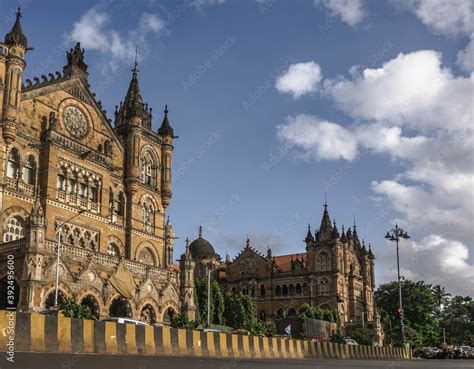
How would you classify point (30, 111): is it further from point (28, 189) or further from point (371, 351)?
point (371, 351)

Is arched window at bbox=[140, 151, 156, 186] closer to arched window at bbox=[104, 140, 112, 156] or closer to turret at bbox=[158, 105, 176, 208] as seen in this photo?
turret at bbox=[158, 105, 176, 208]

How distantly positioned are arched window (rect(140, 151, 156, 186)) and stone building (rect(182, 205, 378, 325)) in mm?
35873

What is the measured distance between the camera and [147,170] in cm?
5494

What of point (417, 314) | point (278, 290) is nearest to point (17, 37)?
point (278, 290)

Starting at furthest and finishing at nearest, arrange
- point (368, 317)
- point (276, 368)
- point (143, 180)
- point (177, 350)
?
1. point (368, 317)
2. point (143, 180)
3. point (177, 350)
4. point (276, 368)

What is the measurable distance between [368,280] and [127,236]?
5404cm

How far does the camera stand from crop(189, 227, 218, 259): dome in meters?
90.5

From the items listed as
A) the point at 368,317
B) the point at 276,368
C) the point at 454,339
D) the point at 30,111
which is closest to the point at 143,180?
the point at 30,111

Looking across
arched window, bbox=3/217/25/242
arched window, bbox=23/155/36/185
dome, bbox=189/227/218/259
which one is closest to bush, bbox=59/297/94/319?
arched window, bbox=3/217/25/242

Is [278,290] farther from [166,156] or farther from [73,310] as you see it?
[73,310]

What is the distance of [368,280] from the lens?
94125 millimetres

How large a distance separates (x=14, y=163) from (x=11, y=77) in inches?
231

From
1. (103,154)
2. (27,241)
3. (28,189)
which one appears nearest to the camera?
(27,241)

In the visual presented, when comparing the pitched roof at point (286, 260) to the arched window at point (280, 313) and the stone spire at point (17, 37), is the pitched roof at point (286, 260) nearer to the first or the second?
the arched window at point (280, 313)
